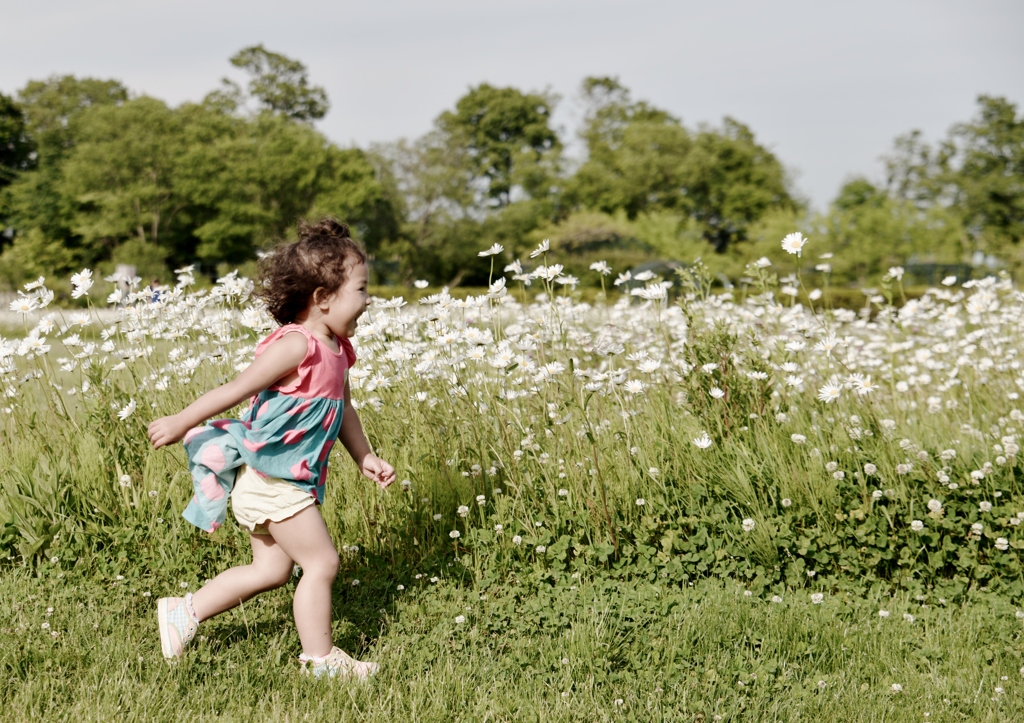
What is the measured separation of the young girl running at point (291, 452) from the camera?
9.10 ft

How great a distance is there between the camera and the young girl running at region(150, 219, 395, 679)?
9.10 ft

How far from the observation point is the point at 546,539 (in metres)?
3.61

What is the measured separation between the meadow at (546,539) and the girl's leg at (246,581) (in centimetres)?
16

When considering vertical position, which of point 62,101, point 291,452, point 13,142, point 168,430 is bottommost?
point 13,142

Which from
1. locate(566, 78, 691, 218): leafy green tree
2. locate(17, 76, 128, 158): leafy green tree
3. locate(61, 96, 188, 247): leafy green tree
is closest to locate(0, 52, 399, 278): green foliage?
locate(61, 96, 188, 247): leafy green tree

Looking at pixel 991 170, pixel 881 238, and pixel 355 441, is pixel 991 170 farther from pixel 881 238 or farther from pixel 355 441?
pixel 355 441

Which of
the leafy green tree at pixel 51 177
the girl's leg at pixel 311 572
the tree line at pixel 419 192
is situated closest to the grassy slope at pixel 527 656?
the girl's leg at pixel 311 572

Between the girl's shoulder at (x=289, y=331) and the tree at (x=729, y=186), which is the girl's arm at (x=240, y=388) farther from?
the tree at (x=729, y=186)

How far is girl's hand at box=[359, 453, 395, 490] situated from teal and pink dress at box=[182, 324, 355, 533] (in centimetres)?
14

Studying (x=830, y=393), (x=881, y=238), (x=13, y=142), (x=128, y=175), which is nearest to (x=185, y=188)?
(x=128, y=175)

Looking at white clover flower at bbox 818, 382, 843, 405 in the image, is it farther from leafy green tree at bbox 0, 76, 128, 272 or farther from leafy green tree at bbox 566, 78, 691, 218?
leafy green tree at bbox 566, 78, 691, 218

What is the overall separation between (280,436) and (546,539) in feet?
4.20

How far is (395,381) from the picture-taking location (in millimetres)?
4188

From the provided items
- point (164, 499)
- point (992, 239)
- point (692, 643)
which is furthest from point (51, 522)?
point (992, 239)
